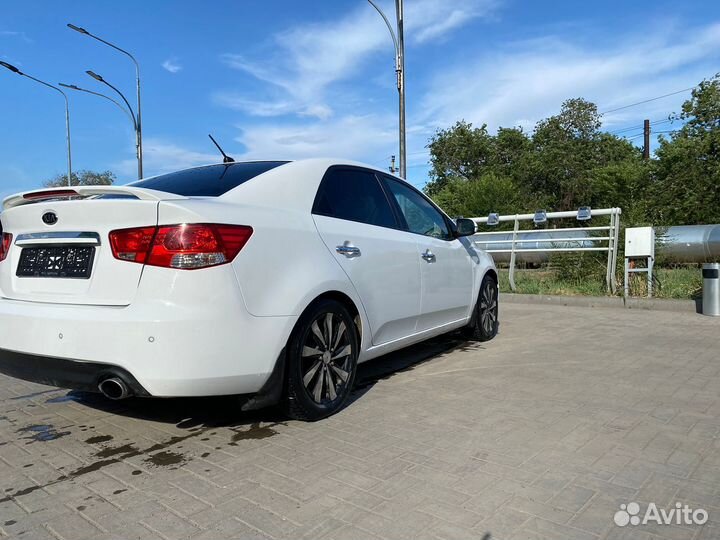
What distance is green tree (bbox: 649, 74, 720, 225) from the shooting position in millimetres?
23562

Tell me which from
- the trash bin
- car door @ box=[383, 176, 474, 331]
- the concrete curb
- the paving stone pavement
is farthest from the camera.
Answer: the concrete curb

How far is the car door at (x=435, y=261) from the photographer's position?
185 inches

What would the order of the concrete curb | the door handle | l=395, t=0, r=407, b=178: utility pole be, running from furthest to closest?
l=395, t=0, r=407, b=178: utility pole
the concrete curb
the door handle

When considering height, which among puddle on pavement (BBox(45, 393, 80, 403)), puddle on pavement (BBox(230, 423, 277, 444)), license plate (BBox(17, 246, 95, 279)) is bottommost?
puddle on pavement (BBox(45, 393, 80, 403))

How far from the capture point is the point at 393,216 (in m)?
4.52

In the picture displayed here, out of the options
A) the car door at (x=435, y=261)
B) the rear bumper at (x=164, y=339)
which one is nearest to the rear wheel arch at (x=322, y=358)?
the rear bumper at (x=164, y=339)

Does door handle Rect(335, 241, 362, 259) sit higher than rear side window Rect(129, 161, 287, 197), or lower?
lower

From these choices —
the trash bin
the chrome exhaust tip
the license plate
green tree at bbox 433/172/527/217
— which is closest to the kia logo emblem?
the license plate

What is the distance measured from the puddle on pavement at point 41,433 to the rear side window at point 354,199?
2097 mm

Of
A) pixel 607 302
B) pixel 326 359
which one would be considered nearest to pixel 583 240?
pixel 607 302

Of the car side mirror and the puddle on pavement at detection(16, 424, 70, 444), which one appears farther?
the car side mirror

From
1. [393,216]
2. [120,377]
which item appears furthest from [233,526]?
[393,216]

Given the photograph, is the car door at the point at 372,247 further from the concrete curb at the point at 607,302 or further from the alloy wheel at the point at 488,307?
the concrete curb at the point at 607,302

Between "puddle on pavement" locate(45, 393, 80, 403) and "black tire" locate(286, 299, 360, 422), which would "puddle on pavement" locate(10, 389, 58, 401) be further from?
"black tire" locate(286, 299, 360, 422)
